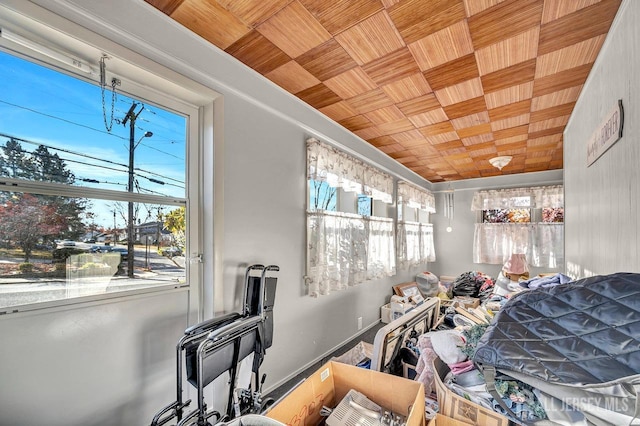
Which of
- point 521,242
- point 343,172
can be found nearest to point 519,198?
point 521,242

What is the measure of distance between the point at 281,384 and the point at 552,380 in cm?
200

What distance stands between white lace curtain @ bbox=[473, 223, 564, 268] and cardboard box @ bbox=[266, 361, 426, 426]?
500 cm

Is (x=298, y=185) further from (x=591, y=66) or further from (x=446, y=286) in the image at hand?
(x=446, y=286)

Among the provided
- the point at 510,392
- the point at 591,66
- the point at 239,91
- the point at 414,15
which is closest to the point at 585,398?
the point at 510,392

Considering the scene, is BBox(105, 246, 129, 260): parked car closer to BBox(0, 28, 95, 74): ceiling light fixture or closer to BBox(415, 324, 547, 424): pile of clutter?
BBox(0, 28, 95, 74): ceiling light fixture

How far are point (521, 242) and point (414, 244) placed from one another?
6.54ft

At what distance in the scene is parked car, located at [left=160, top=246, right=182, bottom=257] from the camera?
158 centimetres

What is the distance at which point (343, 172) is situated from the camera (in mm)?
2900

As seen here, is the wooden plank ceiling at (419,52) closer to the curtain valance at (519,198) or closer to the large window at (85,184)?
the large window at (85,184)

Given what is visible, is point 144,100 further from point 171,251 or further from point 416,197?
point 416,197

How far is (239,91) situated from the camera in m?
1.87

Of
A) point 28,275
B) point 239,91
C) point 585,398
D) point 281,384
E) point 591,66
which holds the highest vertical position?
point 591,66

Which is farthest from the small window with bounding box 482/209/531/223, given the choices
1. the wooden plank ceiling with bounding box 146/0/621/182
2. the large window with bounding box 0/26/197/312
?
the large window with bounding box 0/26/197/312

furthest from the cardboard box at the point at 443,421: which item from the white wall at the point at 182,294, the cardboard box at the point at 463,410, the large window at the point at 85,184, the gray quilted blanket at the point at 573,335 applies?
the large window at the point at 85,184
